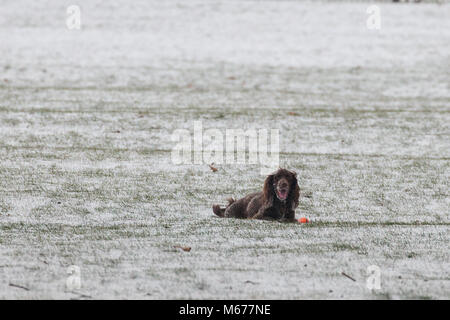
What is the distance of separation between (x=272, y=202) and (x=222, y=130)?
323 cm

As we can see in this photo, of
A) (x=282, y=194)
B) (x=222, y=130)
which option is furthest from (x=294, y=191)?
(x=222, y=130)

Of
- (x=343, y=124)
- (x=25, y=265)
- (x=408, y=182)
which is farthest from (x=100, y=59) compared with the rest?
(x=25, y=265)

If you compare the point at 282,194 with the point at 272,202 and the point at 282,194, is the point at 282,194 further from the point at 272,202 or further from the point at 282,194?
the point at 272,202

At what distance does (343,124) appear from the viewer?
25.8ft

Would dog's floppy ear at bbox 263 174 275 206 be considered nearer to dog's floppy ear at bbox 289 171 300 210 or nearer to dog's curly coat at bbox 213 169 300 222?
dog's curly coat at bbox 213 169 300 222

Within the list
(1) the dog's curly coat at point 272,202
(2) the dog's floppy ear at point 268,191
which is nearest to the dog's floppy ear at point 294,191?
(1) the dog's curly coat at point 272,202

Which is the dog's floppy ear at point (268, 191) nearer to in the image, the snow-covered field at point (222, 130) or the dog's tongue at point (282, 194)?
the dog's tongue at point (282, 194)

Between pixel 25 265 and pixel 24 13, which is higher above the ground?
pixel 24 13

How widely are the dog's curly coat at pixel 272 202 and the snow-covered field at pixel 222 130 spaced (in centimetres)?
12

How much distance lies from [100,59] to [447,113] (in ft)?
20.7

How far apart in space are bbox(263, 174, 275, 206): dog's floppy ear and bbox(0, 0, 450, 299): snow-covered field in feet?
0.62

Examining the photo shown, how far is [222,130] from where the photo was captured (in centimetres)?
751

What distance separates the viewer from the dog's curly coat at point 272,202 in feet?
13.9
